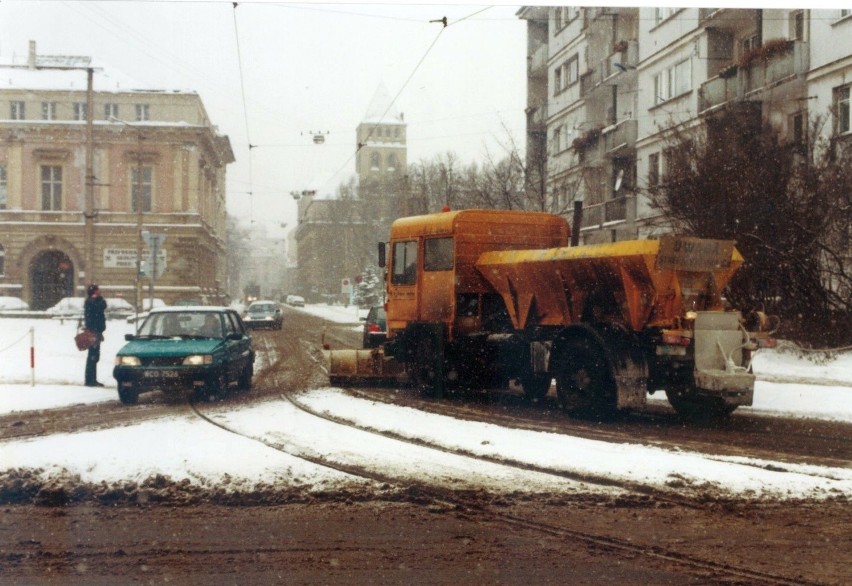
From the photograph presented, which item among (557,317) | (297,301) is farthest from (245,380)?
(297,301)

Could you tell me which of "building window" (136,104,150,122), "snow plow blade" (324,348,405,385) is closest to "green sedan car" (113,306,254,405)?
"snow plow blade" (324,348,405,385)

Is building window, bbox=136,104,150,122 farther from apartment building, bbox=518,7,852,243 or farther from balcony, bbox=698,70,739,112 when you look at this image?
balcony, bbox=698,70,739,112

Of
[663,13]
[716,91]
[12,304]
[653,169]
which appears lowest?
[12,304]

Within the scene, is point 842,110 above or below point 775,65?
below

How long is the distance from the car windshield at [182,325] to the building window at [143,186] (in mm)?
1847

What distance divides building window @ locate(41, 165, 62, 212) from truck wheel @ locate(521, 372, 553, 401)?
7227 millimetres

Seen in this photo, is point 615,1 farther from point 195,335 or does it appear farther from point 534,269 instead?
point 195,335

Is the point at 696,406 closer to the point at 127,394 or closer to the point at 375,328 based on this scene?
the point at 127,394

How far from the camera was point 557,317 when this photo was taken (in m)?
11.9

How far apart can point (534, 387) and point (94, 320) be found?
763 centimetres

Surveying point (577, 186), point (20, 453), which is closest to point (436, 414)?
point (20, 453)

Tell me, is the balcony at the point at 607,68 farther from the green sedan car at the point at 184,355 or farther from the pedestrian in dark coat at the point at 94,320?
the pedestrian in dark coat at the point at 94,320

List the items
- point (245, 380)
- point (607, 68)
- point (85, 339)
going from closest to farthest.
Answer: point (85, 339) < point (245, 380) < point (607, 68)

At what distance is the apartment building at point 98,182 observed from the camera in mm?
11352
